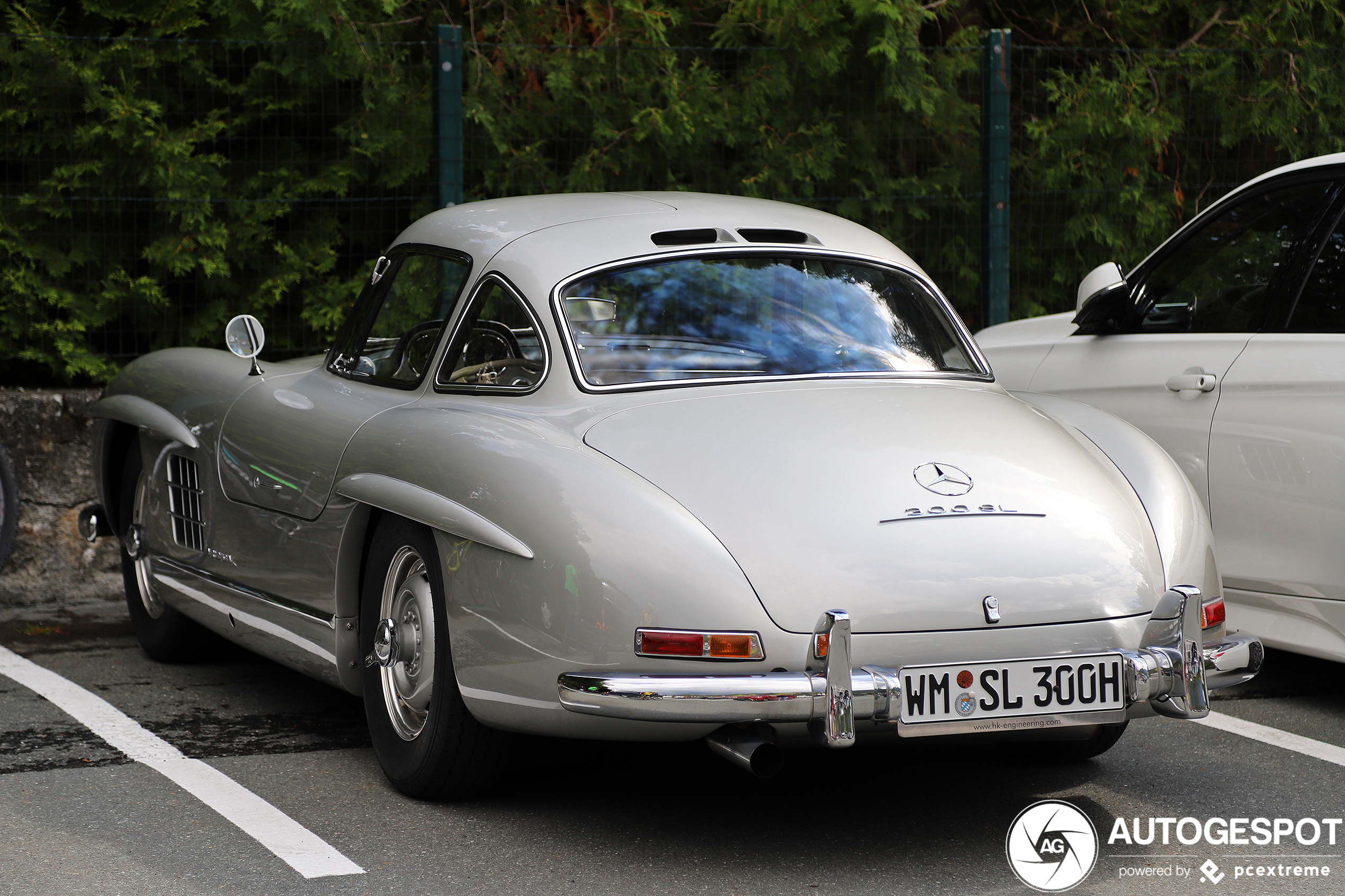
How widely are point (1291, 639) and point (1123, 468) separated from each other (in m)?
1.40

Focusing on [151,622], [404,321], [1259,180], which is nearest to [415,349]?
[404,321]

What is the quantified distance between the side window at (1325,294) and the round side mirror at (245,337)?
11.4ft

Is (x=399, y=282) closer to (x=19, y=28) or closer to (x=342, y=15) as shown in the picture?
(x=342, y=15)

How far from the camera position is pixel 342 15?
27.0 feet

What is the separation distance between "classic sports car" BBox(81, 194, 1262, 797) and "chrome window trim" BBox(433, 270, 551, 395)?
0.01 m

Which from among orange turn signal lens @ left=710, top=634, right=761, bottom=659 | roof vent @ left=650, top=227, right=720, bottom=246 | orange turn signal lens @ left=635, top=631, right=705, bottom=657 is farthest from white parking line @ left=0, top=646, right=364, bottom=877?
roof vent @ left=650, top=227, right=720, bottom=246

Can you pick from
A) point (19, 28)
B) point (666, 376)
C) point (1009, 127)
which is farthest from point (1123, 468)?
point (19, 28)

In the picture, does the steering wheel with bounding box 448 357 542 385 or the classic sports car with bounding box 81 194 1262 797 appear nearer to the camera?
the classic sports car with bounding box 81 194 1262 797

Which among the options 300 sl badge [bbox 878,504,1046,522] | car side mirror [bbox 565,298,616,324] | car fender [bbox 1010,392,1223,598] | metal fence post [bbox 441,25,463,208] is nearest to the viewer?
300 sl badge [bbox 878,504,1046,522]

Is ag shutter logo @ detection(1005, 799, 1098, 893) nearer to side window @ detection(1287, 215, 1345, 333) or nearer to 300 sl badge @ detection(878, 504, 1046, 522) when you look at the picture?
300 sl badge @ detection(878, 504, 1046, 522)

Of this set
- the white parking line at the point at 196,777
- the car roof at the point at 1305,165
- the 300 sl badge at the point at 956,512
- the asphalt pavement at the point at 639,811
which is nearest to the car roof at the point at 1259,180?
the car roof at the point at 1305,165

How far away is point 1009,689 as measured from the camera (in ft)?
11.4

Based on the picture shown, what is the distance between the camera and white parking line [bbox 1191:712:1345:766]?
15.5 feet

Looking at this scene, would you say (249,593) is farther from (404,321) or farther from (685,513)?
(685,513)
